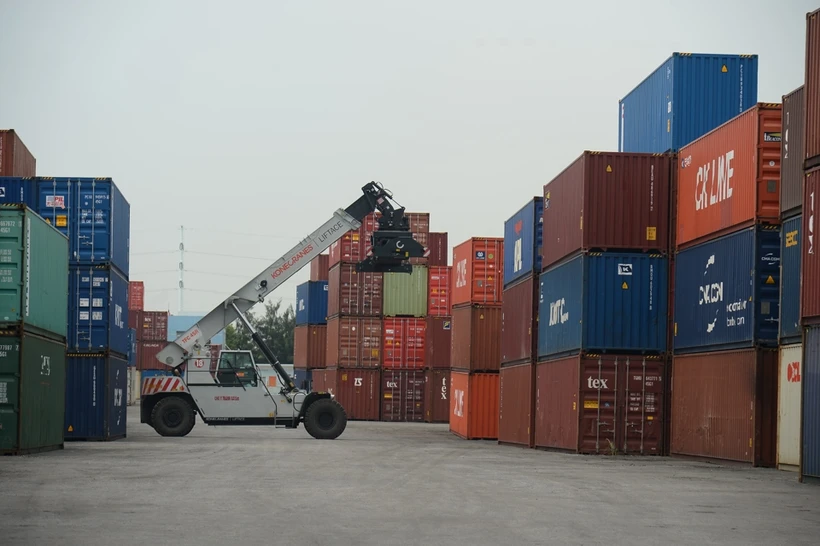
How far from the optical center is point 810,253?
1898cm

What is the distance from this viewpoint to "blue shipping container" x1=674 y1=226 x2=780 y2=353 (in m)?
23.0

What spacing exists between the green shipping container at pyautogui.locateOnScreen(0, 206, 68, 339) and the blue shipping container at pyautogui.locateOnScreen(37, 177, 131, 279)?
521 centimetres

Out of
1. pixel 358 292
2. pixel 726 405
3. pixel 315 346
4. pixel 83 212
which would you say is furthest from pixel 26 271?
pixel 315 346

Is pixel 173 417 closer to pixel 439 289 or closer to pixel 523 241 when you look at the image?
pixel 523 241

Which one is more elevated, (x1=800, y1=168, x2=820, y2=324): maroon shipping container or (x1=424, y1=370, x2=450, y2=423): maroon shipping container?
(x1=800, y1=168, x2=820, y2=324): maroon shipping container

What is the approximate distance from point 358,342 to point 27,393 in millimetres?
36099

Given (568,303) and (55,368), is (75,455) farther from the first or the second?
(568,303)

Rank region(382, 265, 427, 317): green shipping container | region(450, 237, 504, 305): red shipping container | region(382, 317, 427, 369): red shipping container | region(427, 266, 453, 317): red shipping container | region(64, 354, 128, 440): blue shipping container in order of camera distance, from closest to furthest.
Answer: region(64, 354, 128, 440): blue shipping container < region(450, 237, 504, 305): red shipping container < region(427, 266, 453, 317): red shipping container < region(382, 265, 427, 317): green shipping container < region(382, 317, 427, 369): red shipping container

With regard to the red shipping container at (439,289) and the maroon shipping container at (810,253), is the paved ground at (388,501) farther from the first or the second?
the red shipping container at (439,289)

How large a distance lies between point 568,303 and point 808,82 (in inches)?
405

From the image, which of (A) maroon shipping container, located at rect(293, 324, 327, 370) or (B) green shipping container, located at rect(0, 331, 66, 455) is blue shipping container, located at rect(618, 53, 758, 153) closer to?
(B) green shipping container, located at rect(0, 331, 66, 455)

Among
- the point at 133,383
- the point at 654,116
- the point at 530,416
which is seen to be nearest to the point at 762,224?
the point at 654,116

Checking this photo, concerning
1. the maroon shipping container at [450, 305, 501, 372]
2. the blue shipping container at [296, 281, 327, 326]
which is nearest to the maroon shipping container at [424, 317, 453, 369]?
the blue shipping container at [296, 281, 327, 326]

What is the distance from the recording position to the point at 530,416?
106 feet
